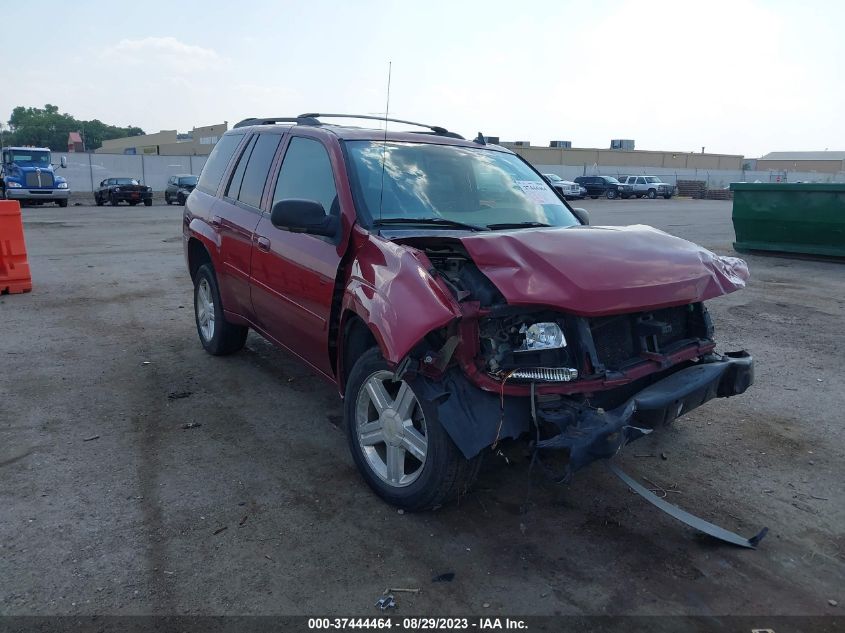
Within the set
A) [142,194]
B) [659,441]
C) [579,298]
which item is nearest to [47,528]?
[579,298]

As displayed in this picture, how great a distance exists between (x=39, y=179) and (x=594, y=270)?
104 feet

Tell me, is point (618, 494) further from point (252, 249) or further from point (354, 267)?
point (252, 249)

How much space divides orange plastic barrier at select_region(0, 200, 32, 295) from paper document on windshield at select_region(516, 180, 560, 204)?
754 cm

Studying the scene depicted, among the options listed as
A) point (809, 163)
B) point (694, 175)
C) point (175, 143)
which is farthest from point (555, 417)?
point (809, 163)

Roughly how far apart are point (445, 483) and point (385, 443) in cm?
50

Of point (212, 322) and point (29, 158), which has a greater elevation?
point (29, 158)

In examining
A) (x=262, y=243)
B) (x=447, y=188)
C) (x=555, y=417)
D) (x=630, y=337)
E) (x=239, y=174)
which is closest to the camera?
(x=555, y=417)

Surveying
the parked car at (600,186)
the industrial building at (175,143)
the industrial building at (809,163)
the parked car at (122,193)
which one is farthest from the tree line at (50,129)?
the industrial building at (809,163)

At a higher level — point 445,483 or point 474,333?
point 474,333

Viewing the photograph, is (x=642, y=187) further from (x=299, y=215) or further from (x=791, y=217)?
(x=299, y=215)

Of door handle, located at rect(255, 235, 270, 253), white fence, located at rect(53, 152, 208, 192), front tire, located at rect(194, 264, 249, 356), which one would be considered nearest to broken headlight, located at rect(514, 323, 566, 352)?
door handle, located at rect(255, 235, 270, 253)

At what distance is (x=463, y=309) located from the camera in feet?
10.2

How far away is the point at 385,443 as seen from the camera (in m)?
3.71

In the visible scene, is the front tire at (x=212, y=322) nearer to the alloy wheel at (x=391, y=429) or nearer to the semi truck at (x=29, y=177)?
the alloy wheel at (x=391, y=429)
